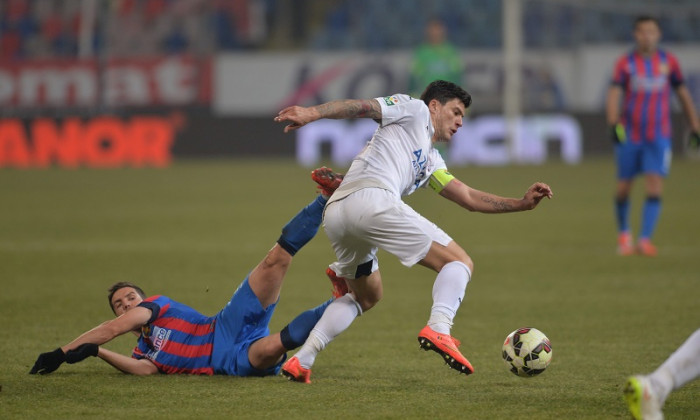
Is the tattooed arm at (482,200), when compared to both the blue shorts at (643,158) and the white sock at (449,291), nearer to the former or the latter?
the white sock at (449,291)

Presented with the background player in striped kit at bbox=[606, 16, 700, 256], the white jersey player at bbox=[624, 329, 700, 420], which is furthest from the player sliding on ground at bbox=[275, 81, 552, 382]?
the background player in striped kit at bbox=[606, 16, 700, 256]

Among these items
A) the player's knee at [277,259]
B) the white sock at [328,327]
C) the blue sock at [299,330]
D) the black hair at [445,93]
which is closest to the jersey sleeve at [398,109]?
the black hair at [445,93]

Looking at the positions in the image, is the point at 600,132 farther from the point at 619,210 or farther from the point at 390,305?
the point at 390,305

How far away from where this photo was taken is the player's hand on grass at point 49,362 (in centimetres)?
545

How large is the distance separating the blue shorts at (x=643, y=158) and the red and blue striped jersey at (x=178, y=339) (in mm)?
6609

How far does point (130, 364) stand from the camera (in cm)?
573

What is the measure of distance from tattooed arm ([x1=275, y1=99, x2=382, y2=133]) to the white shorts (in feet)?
1.33

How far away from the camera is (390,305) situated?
8.59m

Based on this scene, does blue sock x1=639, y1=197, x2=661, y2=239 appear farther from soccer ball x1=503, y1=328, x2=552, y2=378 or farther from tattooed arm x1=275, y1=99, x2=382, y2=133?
tattooed arm x1=275, y1=99, x2=382, y2=133

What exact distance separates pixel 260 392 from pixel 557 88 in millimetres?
21866

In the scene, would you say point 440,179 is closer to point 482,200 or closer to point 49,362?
point 482,200

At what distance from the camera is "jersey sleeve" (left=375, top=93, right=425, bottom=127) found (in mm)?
5477

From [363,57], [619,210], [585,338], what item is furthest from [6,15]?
[585,338]

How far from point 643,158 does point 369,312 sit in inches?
171
